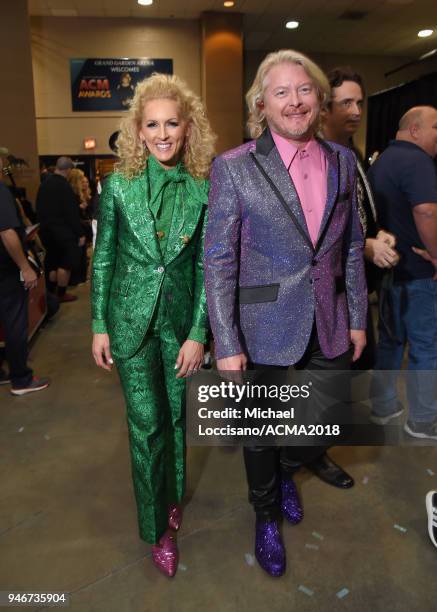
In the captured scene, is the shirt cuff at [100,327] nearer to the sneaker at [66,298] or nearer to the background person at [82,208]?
the sneaker at [66,298]

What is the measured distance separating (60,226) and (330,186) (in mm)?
4408

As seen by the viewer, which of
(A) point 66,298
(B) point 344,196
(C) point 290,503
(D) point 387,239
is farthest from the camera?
(A) point 66,298

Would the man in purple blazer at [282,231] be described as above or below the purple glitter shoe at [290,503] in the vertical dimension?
above

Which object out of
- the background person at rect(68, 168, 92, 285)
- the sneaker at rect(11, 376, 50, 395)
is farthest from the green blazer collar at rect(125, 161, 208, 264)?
the background person at rect(68, 168, 92, 285)

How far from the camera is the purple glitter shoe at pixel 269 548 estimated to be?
1725 millimetres

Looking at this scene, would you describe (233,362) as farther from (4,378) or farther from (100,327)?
(4,378)

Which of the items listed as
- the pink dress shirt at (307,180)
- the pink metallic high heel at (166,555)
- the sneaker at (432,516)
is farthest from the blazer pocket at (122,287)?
the sneaker at (432,516)

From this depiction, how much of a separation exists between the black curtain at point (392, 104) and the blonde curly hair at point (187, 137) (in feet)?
19.6

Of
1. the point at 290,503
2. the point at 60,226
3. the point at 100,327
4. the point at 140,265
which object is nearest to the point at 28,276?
the point at 100,327

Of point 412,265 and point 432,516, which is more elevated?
point 412,265

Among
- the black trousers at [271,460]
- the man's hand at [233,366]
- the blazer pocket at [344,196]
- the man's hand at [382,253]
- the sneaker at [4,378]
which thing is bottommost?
the sneaker at [4,378]

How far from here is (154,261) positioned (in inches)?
61.6

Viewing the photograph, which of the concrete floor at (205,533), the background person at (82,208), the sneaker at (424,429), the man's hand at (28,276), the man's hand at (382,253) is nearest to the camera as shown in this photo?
the concrete floor at (205,533)

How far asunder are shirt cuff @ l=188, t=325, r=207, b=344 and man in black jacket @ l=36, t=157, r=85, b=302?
13.5ft
